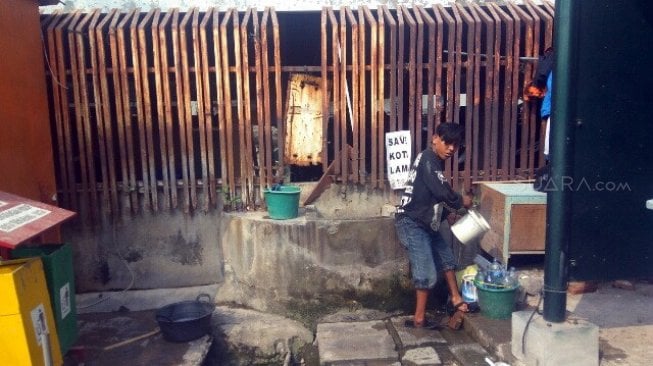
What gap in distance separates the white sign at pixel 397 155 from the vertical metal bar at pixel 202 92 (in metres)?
2.43

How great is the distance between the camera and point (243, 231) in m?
6.45

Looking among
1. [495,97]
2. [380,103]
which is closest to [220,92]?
[380,103]

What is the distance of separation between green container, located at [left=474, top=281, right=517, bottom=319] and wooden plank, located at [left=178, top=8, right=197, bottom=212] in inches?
151

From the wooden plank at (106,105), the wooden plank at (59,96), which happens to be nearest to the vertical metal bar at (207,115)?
the wooden plank at (106,105)

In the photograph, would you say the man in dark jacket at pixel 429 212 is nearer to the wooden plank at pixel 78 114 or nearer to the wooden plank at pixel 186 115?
the wooden plank at pixel 186 115

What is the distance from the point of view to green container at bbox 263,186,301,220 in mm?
6297

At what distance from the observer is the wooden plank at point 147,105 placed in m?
Result: 6.63

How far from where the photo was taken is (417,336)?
5.50 m

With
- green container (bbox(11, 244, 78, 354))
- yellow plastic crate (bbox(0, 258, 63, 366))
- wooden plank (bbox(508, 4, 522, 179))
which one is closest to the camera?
yellow plastic crate (bbox(0, 258, 63, 366))

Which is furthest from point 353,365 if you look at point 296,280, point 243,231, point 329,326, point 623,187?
point 623,187

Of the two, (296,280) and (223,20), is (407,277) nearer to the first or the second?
(296,280)

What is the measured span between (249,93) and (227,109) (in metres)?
0.37

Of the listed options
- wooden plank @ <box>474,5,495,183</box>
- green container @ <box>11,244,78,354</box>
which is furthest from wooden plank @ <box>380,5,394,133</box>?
green container @ <box>11,244,78,354</box>

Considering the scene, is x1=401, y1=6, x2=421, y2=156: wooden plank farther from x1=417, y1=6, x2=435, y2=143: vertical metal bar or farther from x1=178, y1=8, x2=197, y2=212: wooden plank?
x1=178, y1=8, x2=197, y2=212: wooden plank
